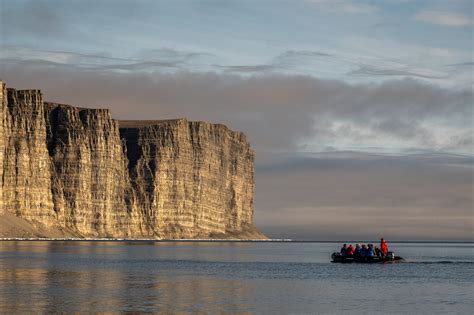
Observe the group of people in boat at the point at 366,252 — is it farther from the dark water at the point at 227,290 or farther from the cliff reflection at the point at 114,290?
the cliff reflection at the point at 114,290

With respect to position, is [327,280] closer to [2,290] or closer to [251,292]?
[251,292]

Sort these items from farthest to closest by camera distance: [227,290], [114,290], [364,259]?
[364,259]
[227,290]
[114,290]

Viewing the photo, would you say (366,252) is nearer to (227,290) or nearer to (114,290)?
(227,290)

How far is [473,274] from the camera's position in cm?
9238

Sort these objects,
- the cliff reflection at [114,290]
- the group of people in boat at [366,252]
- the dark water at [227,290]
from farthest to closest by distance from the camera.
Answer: the group of people in boat at [366,252] < the dark water at [227,290] < the cliff reflection at [114,290]

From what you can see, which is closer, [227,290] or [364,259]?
[227,290]

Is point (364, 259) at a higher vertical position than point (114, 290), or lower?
higher

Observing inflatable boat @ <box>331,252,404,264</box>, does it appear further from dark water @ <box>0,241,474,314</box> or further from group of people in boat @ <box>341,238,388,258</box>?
dark water @ <box>0,241,474,314</box>

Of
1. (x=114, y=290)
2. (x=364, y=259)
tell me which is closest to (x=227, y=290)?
(x=114, y=290)

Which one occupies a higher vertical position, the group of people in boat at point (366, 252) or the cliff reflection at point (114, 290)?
the group of people in boat at point (366, 252)

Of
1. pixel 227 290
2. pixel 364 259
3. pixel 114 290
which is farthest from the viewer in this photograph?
pixel 364 259

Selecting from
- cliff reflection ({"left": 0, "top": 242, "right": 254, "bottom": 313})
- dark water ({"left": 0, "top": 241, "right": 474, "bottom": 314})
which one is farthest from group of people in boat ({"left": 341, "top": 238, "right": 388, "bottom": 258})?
cliff reflection ({"left": 0, "top": 242, "right": 254, "bottom": 313})

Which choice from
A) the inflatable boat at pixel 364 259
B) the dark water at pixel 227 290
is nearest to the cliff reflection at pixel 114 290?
the dark water at pixel 227 290

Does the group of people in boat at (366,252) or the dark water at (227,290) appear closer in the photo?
the dark water at (227,290)
